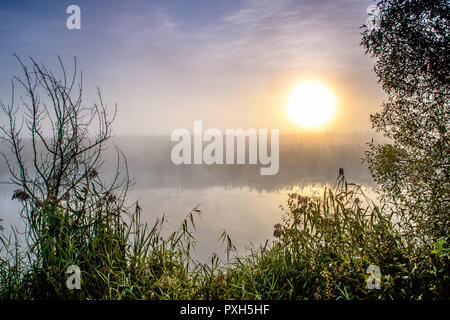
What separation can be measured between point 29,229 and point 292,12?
3484 mm

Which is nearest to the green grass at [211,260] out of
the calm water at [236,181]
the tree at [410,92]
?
the tree at [410,92]

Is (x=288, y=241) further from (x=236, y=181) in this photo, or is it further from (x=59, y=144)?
(x=236, y=181)

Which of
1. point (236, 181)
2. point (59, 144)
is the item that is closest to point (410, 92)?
point (59, 144)

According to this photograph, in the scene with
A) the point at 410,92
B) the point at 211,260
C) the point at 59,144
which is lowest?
the point at 211,260

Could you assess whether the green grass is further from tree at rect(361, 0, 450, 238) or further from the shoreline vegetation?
tree at rect(361, 0, 450, 238)

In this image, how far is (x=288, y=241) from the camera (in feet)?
8.32

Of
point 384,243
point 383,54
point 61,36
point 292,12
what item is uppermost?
point 292,12

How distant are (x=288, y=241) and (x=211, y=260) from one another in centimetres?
62

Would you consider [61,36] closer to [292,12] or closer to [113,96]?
[113,96]

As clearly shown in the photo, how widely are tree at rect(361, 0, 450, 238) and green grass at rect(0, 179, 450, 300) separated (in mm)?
725

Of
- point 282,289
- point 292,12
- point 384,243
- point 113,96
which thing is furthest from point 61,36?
point 384,243

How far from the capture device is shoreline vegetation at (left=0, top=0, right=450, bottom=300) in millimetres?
2113

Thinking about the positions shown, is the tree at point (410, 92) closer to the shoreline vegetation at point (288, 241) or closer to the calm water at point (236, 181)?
the shoreline vegetation at point (288, 241)
